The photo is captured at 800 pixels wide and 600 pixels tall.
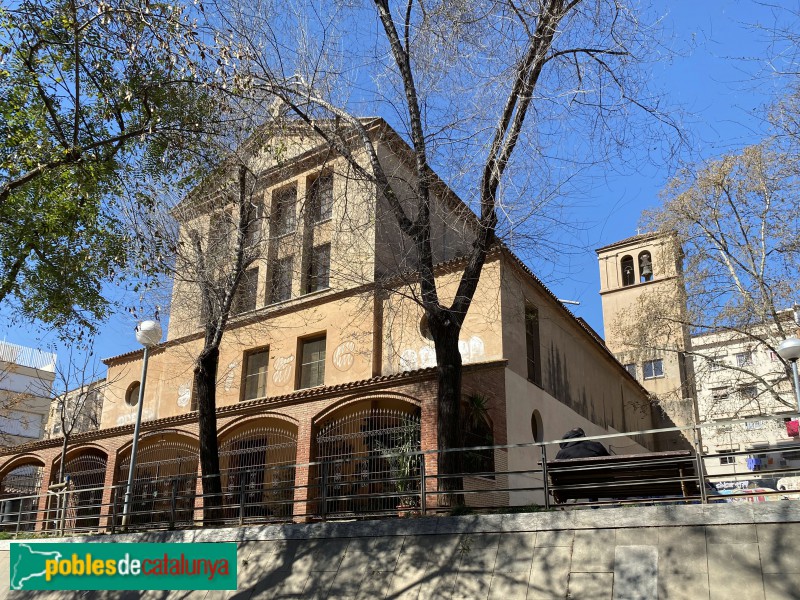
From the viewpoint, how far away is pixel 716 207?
22625mm

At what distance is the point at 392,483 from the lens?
15688 millimetres

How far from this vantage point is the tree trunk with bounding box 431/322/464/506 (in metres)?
11.6

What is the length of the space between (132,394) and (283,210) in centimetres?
1196

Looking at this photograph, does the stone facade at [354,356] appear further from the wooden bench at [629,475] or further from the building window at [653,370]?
the building window at [653,370]

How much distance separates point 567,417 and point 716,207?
8.19m

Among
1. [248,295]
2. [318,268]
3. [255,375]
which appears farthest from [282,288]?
[255,375]

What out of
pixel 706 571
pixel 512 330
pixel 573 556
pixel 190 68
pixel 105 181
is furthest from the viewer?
pixel 512 330

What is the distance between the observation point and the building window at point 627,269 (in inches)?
1821

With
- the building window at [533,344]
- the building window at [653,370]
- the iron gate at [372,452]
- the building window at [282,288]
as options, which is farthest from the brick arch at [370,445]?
the building window at [653,370]

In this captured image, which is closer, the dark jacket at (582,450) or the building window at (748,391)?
the dark jacket at (582,450)

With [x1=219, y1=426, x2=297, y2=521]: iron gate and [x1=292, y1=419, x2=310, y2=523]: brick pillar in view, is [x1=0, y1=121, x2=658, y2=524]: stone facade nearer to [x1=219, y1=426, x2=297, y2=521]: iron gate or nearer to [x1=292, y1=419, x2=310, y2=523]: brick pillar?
[x1=292, y1=419, x2=310, y2=523]: brick pillar

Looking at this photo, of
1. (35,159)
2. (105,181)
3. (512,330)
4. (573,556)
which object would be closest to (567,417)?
(512,330)

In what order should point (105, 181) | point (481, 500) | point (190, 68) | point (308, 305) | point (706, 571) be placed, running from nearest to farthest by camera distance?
point (706, 571) → point (190, 68) → point (105, 181) → point (481, 500) → point (308, 305)

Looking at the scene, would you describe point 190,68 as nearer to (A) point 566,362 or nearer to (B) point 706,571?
(B) point 706,571
